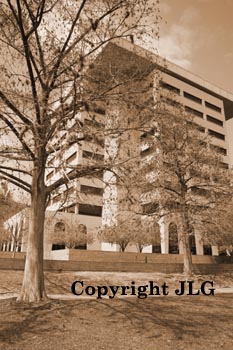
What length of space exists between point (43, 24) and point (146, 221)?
41.0 ft

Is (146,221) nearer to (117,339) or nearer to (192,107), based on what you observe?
(117,339)

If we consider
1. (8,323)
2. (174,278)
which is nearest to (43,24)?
(8,323)

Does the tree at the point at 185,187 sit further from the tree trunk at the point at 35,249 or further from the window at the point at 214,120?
the window at the point at 214,120

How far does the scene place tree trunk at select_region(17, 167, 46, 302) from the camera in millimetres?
8297

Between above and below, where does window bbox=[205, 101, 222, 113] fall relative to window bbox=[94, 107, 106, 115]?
above

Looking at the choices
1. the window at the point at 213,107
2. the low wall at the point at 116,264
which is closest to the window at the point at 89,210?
the low wall at the point at 116,264

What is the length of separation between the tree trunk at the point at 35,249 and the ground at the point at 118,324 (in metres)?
0.45

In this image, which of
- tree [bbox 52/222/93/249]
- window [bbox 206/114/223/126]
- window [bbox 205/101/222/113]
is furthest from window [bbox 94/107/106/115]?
window [bbox 205/101/222/113]

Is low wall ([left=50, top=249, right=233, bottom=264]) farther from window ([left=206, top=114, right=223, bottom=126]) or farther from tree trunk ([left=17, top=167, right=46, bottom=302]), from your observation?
window ([left=206, top=114, right=223, bottom=126])

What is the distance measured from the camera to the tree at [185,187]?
16.9 metres

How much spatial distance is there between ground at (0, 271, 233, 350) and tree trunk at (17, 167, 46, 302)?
0.45m

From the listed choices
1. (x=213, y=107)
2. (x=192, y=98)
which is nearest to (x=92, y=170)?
(x=192, y=98)

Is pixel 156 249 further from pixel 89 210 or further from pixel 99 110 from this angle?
pixel 99 110

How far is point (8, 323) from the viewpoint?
253 inches
